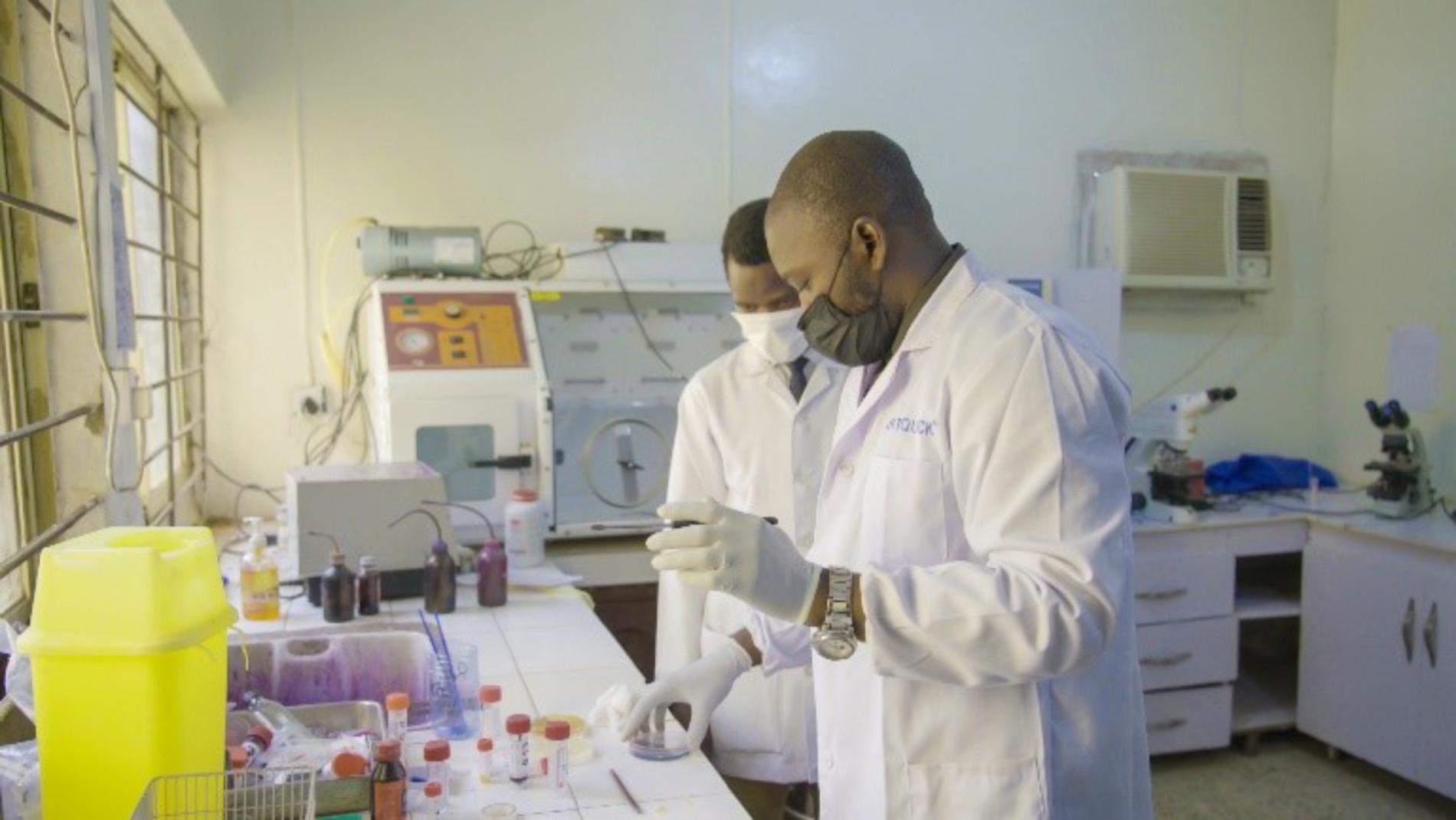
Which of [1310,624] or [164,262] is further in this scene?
[1310,624]

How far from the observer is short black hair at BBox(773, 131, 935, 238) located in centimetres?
122

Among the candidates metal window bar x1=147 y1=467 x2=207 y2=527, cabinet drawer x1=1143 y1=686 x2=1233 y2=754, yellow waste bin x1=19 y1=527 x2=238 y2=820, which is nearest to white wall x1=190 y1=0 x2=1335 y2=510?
metal window bar x1=147 y1=467 x2=207 y2=527

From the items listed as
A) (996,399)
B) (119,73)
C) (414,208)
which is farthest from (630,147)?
(996,399)

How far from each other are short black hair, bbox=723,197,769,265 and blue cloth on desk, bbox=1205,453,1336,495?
8.12 feet

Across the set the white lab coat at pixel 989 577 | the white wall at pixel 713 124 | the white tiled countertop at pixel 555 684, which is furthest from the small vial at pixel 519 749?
the white wall at pixel 713 124

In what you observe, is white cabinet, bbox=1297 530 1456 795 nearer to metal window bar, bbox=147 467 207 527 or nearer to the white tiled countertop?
the white tiled countertop

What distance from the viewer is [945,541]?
3.92ft

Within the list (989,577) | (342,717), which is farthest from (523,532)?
(989,577)

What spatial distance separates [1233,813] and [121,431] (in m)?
3.05

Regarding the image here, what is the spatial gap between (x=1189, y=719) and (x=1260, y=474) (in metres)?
0.98

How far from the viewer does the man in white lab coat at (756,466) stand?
188cm

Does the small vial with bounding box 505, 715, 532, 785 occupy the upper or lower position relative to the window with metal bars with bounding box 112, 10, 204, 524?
lower

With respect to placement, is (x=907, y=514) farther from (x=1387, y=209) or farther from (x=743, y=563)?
(x=1387, y=209)

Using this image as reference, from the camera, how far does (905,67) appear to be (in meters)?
3.62
